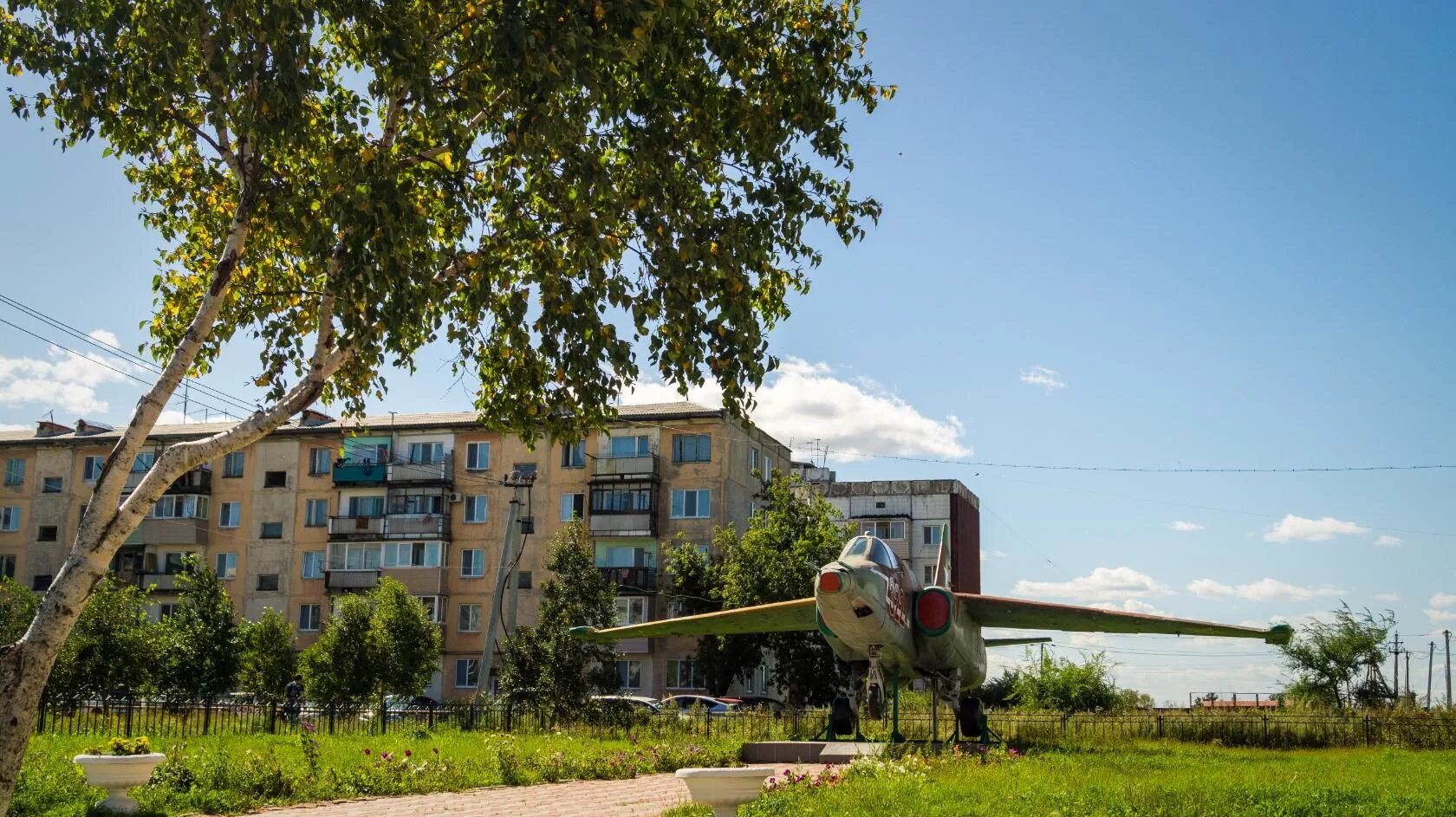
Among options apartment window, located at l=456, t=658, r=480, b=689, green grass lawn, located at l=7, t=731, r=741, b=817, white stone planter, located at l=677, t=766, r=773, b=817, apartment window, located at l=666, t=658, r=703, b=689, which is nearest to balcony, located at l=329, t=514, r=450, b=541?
apartment window, located at l=456, t=658, r=480, b=689

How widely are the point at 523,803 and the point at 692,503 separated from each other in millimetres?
35390

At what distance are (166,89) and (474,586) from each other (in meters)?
42.1

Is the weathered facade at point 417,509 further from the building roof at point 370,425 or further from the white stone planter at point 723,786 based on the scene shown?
the white stone planter at point 723,786

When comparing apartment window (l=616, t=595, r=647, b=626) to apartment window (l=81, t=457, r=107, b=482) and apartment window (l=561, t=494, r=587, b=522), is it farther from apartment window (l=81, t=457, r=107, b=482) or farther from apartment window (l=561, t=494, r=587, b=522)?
→ apartment window (l=81, t=457, r=107, b=482)

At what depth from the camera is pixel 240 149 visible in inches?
485

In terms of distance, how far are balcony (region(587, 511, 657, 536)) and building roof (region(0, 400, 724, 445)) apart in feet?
13.4

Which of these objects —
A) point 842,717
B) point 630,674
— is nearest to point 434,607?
point 630,674

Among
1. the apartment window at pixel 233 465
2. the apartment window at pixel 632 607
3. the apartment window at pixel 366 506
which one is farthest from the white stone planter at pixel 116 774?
the apartment window at pixel 233 465

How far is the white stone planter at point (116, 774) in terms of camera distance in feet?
44.9

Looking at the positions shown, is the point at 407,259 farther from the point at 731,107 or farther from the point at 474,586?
the point at 474,586

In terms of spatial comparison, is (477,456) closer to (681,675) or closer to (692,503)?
(692,503)

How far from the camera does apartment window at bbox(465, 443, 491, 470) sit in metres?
52.9

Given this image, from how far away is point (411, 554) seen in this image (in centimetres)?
5275

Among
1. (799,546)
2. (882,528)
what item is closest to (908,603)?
(799,546)
